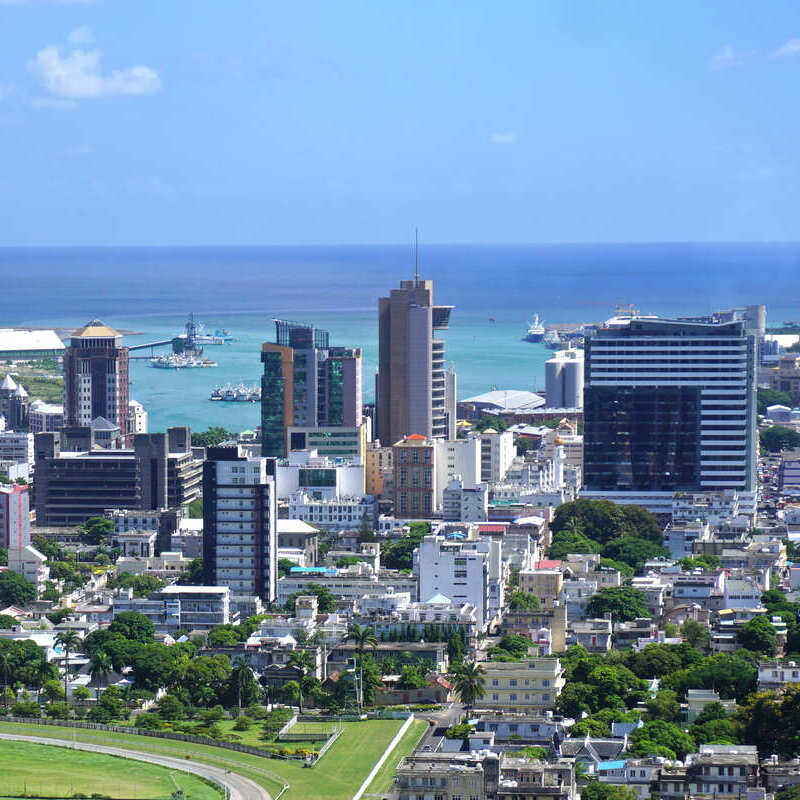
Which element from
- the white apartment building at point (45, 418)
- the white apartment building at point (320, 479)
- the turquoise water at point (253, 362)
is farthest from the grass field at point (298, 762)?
the turquoise water at point (253, 362)

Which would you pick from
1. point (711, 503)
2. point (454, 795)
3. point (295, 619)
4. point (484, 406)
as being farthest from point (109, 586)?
point (484, 406)

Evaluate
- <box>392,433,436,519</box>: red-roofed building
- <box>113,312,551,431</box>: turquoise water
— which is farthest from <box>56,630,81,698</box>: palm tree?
<box>113,312,551,431</box>: turquoise water

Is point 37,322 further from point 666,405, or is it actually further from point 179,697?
point 179,697

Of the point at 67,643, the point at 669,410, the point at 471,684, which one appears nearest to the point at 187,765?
the point at 471,684

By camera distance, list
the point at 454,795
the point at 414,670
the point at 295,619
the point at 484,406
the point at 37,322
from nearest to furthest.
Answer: the point at 454,795
the point at 414,670
the point at 295,619
the point at 484,406
the point at 37,322

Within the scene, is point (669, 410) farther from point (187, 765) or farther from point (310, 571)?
point (187, 765)
